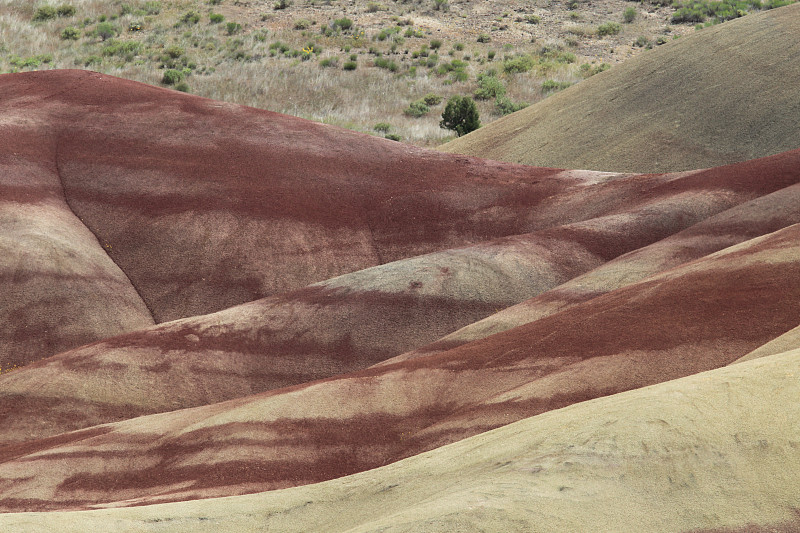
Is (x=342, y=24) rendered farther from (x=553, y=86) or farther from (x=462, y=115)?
(x=462, y=115)

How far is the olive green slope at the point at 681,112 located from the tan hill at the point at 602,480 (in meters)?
26.8

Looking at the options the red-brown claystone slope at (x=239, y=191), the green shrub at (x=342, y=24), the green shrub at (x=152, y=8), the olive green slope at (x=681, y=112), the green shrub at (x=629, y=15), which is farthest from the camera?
the green shrub at (x=629, y=15)

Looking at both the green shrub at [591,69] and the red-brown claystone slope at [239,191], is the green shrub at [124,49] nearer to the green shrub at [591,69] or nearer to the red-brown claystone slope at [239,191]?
the red-brown claystone slope at [239,191]

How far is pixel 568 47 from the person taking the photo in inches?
2697

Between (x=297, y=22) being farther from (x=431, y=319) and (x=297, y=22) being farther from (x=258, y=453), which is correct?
(x=258, y=453)

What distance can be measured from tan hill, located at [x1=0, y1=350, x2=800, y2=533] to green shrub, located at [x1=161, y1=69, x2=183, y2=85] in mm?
52271

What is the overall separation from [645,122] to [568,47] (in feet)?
112

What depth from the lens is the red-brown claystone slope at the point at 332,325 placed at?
18.8 m

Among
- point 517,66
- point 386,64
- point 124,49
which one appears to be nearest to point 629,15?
point 517,66

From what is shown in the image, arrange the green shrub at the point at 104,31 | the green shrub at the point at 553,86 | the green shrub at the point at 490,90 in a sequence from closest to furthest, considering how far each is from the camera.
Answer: the green shrub at the point at 490,90 → the green shrub at the point at 553,86 → the green shrub at the point at 104,31

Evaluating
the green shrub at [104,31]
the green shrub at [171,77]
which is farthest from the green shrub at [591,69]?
the green shrub at [104,31]

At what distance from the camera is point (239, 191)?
28.0 m

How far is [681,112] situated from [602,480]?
1267 inches

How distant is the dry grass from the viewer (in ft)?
186
